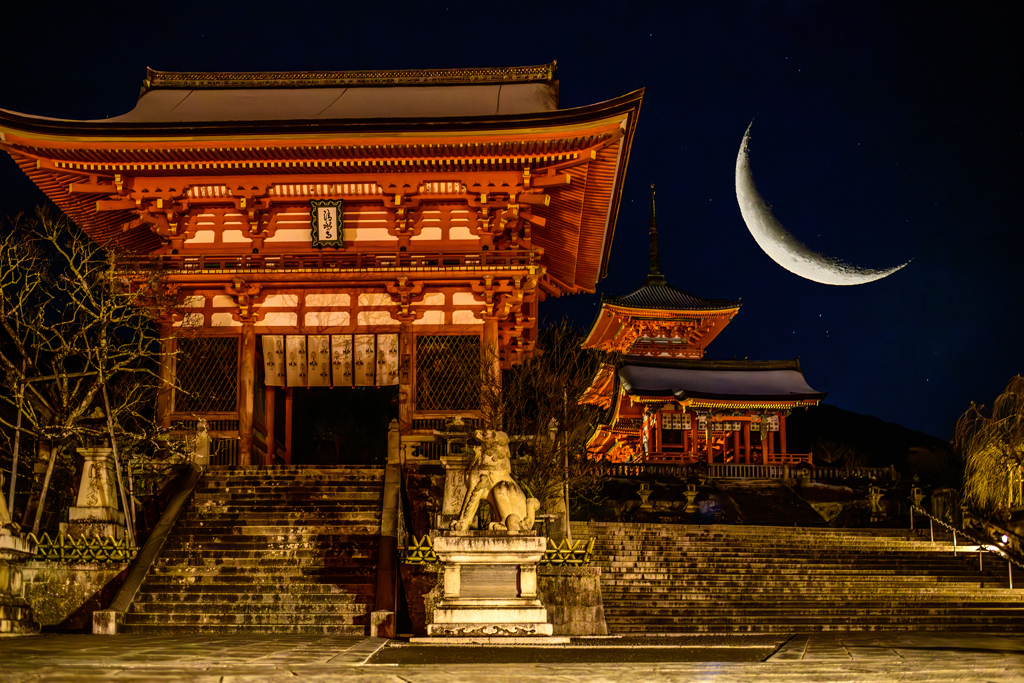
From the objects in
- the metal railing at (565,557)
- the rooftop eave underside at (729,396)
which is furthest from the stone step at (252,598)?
the rooftop eave underside at (729,396)

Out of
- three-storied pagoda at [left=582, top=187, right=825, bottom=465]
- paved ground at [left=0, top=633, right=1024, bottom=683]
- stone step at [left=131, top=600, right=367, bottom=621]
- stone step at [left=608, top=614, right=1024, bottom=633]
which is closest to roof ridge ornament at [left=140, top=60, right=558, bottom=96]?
stone step at [left=608, top=614, right=1024, bottom=633]

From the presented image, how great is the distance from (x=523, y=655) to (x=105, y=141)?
15.2 metres

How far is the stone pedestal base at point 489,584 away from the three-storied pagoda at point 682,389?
27.7 metres

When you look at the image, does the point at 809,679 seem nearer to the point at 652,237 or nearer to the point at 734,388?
the point at 734,388

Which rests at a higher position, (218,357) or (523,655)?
(218,357)

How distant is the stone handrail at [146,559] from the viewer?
1286cm

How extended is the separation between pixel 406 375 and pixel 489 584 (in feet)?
33.0

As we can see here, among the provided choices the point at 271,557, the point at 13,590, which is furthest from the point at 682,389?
the point at 13,590

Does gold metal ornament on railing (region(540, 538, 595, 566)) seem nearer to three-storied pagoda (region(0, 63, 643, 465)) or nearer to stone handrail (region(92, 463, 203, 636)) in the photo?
stone handrail (region(92, 463, 203, 636))

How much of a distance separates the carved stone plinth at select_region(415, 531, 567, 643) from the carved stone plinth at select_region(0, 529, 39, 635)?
534cm

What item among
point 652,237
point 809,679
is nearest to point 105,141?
point 809,679

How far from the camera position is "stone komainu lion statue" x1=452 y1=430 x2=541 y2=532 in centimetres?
1159

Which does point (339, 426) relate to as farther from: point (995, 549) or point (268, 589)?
point (268, 589)

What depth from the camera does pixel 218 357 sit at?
21.2m
